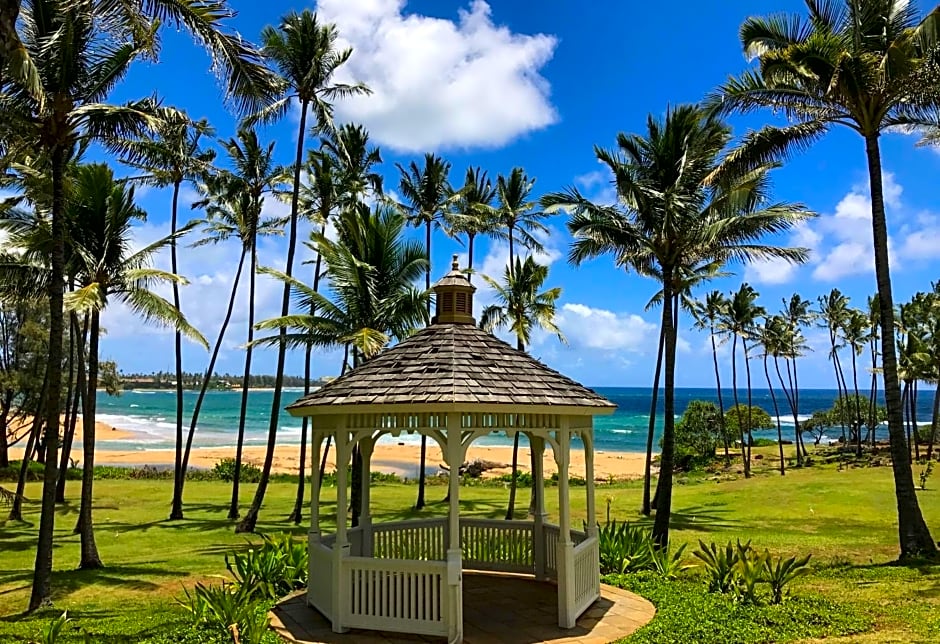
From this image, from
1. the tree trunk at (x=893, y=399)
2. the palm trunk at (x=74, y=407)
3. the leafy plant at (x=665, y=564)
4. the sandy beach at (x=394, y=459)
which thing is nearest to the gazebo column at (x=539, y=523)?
the leafy plant at (x=665, y=564)

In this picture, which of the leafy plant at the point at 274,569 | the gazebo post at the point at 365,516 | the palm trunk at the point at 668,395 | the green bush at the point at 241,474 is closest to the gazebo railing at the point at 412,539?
the gazebo post at the point at 365,516

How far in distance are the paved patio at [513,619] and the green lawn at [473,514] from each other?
1695 millimetres

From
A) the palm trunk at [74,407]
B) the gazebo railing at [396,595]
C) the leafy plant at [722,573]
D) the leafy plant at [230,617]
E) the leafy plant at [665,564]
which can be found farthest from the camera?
the palm trunk at [74,407]

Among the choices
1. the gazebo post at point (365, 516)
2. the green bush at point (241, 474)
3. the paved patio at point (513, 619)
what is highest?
the gazebo post at point (365, 516)

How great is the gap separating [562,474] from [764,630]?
2.75 m

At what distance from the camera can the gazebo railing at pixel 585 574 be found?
8664 millimetres

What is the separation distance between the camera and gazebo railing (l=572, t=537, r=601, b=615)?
866 centimetres

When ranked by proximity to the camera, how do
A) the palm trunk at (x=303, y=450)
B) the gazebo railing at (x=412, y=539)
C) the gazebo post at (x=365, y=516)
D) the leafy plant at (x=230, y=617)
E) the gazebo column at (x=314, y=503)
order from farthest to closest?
the palm trunk at (x=303, y=450) < the gazebo railing at (x=412, y=539) < the gazebo post at (x=365, y=516) < the gazebo column at (x=314, y=503) < the leafy plant at (x=230, y=617)

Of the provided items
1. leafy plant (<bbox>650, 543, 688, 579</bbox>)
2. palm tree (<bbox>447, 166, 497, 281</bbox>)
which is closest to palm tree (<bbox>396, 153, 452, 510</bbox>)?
palm tree (<bbox>447, 166, 497, 281</bbox>)

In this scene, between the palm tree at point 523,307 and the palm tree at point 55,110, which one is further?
the palm tree at point 523,307

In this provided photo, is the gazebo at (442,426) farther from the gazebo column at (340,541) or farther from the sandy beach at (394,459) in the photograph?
the sandy beach at (394,459)

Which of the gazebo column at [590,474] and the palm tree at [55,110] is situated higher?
the palm tree at [55,110]

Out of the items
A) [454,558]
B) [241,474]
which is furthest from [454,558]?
[241,474]

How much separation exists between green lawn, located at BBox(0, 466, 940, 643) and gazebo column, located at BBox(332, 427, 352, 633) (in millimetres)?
2126
